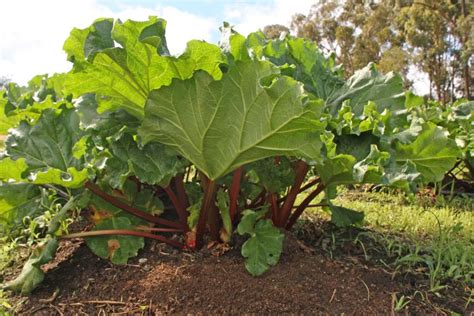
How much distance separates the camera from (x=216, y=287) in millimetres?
1988

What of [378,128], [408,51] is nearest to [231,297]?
[378,128]

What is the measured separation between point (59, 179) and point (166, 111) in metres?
0.53

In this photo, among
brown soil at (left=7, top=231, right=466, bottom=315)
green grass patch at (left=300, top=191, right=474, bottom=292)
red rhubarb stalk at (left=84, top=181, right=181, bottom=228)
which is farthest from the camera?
green grass patch at (left=300, top=191, right=474, bottom=292)

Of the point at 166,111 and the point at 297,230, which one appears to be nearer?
the point at 166,111

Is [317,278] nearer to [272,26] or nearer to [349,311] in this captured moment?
[349,311]

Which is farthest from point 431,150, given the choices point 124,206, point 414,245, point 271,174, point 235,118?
point 124,206

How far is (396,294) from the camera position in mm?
2088

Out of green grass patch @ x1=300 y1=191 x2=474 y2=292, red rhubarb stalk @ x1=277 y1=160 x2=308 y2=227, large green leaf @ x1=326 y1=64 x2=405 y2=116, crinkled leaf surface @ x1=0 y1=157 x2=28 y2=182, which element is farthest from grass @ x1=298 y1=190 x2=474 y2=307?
crinkled leaf surface @ x1=0 y1=157 x2=28 y2=182

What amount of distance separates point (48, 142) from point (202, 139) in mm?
784

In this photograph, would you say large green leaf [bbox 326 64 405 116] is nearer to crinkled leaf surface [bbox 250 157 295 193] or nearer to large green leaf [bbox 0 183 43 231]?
crinkled leaf surface [bbox 250 157 295 193]

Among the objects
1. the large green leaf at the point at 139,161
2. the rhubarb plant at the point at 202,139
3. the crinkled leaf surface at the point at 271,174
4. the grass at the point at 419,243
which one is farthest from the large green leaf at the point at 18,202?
the grass at the point at 419,243

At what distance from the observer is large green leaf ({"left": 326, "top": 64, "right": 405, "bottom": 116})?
2.32 metres

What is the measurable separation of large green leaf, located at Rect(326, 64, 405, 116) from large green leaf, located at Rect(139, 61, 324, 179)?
2.10 ft

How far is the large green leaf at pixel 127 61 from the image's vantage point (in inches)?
67.2
